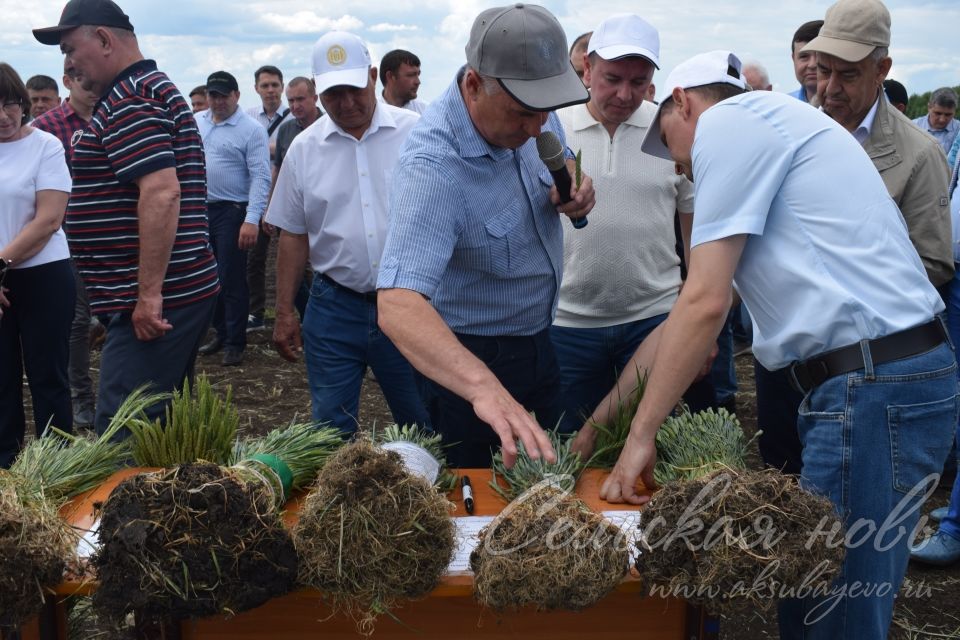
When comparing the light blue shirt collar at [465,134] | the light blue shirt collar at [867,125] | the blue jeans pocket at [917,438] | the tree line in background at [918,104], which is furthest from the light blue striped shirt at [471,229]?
the tree line in background at [918,104]

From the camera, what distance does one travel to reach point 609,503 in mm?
2463

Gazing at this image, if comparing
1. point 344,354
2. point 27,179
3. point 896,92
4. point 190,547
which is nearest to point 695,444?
point 190,547

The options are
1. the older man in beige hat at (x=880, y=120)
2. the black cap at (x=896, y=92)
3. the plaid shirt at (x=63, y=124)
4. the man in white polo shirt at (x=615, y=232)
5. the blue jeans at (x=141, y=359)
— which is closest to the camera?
the older man in beige hat at (x=880, y=120)

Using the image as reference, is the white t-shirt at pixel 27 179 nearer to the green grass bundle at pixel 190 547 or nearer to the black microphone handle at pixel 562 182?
the black microphone handle at pixel 562 182

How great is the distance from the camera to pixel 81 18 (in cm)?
348

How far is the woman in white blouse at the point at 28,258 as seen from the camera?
175 inches

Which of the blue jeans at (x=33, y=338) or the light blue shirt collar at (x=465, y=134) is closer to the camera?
the light blue shirt collar at (x=465, y=134)

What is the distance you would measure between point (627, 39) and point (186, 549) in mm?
2905

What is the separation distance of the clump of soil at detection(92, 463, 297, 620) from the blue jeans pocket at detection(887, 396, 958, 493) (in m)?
1.46

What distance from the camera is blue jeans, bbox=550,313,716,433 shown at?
157 inches

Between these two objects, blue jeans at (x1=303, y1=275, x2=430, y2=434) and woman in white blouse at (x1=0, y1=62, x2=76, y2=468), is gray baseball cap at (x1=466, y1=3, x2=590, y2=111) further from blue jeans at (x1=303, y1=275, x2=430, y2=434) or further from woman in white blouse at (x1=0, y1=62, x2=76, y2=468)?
woman in white blouse at (x1=0, y1=62, x2=76, y2=468)

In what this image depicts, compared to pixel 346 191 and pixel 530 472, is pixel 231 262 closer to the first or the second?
pixel 346 191

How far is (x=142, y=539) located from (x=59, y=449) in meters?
1.00

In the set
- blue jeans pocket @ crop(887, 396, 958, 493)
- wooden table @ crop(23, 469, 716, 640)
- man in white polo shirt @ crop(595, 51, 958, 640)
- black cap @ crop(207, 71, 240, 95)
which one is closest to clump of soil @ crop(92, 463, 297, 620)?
wooden table @ crop(23, 469, 716, 640)
